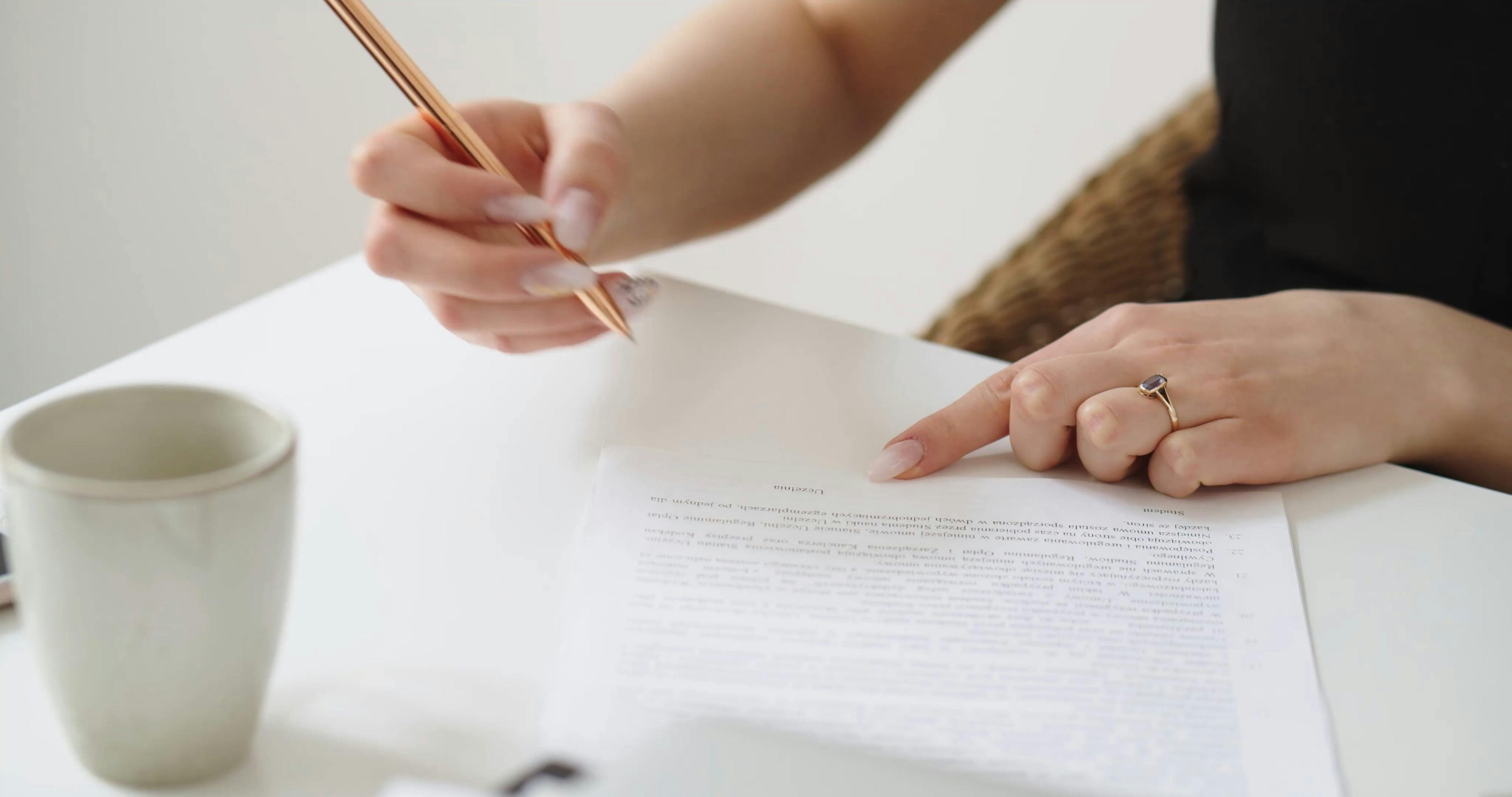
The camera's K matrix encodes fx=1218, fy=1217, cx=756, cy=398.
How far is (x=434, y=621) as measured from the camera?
483mm

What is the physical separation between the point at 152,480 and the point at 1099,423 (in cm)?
40

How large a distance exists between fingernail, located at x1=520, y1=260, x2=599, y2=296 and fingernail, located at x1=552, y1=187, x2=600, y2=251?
0.8 inches

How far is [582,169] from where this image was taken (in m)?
0.59

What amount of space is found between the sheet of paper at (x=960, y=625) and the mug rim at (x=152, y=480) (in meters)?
0.14

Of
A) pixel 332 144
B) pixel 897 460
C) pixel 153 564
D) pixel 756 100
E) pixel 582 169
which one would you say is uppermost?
pixel 332 144

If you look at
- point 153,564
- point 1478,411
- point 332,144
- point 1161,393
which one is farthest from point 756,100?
point 332,144

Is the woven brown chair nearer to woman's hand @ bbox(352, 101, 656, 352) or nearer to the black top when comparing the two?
the black top

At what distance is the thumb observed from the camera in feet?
1.90

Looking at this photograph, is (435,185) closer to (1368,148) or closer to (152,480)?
→ (152,480)

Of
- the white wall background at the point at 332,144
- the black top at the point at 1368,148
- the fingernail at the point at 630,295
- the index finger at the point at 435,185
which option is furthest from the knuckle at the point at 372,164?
the black top at the point at 1368,148

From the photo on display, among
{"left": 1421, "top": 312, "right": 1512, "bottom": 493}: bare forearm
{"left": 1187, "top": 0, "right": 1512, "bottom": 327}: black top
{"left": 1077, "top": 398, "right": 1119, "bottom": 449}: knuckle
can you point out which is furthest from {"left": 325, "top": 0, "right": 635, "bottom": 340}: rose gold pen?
{"left": 1187, "top": 0, "right": 1512, "bottom": 327}: black top

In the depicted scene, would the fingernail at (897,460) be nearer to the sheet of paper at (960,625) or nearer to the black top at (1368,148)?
the sheet of paper at (960,625)

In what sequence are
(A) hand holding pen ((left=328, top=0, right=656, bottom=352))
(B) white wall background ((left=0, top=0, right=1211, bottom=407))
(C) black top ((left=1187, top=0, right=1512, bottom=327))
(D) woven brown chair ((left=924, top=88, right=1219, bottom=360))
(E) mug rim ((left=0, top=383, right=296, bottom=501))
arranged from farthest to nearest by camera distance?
1. (B) white wall background ((left=0, top=0, right=1211, bottom=407))
2. (D) woven brown chair ((left=924, top=88, right=1219, bottom=360))
3. (C) black top ((left=1187, top=0, right=1512, bottom=327))
4. (A) hand holding pen ((left=328, top=0, right=656, bottom=352))
5. (E) mug rim ((left=0, top=383, right=296, bottom=501))

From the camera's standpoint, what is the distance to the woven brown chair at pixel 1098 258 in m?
1.03
